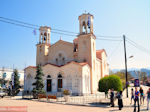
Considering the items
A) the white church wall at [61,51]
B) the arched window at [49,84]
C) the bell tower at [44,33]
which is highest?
the bell tower at [44,33]

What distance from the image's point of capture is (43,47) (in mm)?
34875

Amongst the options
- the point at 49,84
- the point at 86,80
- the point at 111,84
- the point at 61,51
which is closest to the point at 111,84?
the point at 111,84

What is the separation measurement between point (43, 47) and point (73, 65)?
11736 millimetres

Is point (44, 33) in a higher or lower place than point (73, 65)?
higher

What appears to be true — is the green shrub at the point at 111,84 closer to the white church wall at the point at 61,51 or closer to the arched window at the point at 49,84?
the arched window at the point at 49,84

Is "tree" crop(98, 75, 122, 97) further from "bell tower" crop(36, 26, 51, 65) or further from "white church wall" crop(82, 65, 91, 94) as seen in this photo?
"bell tower" crop(36, 26, 51, 65)

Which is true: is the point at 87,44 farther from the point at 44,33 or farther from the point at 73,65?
the point at 44,33

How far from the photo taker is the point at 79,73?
2600 cm

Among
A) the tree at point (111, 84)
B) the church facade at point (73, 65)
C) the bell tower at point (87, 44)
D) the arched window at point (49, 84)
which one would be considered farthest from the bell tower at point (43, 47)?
the tree at point (111, 84)

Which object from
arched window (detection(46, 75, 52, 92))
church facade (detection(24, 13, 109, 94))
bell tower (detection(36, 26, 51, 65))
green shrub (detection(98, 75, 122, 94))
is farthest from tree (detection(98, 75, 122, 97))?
bell tower (detection(36, 26, 51, 65))

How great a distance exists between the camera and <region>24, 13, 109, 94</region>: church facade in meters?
26.3

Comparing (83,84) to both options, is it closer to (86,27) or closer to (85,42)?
(85,42)

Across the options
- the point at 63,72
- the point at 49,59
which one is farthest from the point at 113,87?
the point at 49,59

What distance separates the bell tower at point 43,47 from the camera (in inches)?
1363
